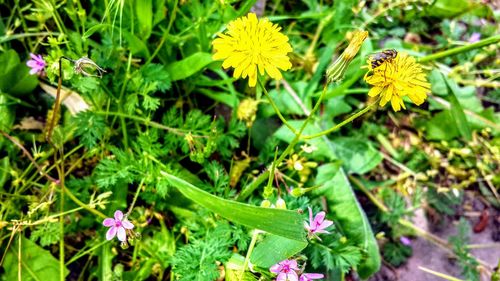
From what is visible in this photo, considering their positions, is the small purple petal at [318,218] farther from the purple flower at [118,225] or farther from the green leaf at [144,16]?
the green leaf at [144,16]

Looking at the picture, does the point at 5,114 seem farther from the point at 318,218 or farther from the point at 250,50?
the point at 318,218

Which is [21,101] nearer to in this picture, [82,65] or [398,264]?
[82,65]

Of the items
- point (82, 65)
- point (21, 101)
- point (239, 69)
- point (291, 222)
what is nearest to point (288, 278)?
point (291, 222)

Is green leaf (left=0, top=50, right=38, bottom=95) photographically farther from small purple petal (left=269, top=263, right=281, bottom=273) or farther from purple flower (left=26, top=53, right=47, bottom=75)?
small purple petal (left=269, top=263, right=281, bottom=273)

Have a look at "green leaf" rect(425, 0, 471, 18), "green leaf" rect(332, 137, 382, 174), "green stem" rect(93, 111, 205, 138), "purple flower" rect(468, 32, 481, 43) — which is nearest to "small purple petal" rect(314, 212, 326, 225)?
"green stem" rect(93, 111, 205, 138)

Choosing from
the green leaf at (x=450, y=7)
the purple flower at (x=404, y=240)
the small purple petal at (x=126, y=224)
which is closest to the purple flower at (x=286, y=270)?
the small purple petal at (x=126, y=224)
